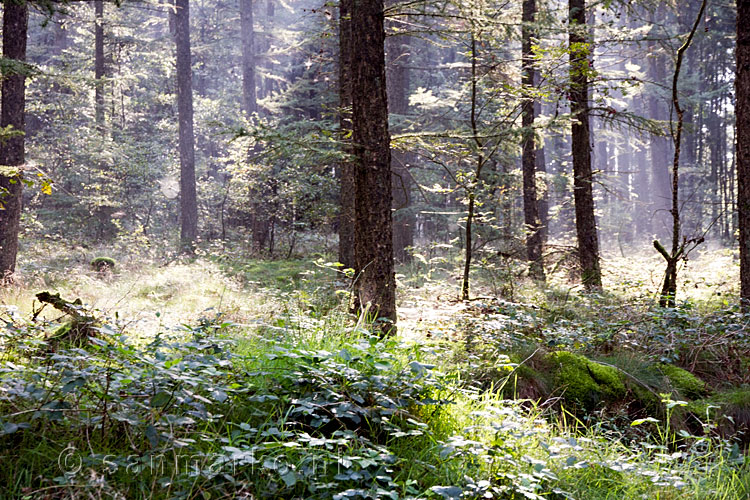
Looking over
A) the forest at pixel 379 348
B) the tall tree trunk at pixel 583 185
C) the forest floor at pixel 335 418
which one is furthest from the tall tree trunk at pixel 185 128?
the forest floor at pixel 335 418

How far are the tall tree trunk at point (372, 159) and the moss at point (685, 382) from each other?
289cm

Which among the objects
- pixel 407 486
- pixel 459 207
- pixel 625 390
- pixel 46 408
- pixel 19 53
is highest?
pixel 19 53

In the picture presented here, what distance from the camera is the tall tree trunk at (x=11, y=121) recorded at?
376 inches

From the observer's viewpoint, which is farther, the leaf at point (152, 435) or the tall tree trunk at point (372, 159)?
the tall tree trunk at point (372, 159)

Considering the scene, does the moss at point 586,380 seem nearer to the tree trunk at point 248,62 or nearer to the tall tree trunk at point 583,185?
the tall tree trunk at point 583,185

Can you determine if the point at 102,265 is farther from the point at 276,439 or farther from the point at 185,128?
the point at 276,439

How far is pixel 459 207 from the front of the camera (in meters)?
19.8

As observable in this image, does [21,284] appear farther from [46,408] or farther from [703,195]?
[703,195]

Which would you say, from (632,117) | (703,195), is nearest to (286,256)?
(632,117)

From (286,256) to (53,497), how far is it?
14.3 metres

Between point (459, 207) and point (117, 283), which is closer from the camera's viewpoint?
point (117, 283)

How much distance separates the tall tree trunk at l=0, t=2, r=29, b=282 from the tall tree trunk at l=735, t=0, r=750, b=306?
450 inches

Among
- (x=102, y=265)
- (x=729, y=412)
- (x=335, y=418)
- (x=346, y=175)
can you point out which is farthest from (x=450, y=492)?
(x=102, y=265)

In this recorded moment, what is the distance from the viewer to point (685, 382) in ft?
17.4
